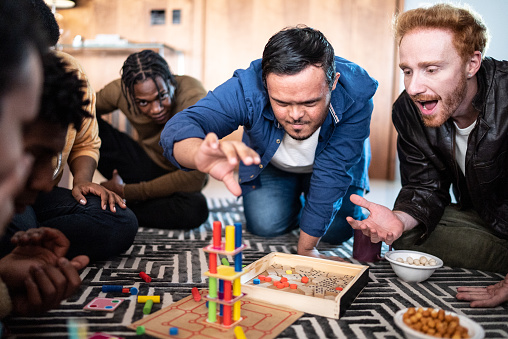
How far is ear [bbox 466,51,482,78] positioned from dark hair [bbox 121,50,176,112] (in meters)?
1.38

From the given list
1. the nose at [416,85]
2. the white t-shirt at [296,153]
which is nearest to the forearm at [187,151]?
the white t-shirt at [296,153]

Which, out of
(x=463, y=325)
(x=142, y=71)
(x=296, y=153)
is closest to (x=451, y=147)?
(x=296, y=153)

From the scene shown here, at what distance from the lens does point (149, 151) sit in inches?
98.9

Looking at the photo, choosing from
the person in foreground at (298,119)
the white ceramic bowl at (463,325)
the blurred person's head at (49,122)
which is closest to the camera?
the blurred person's head at (49,122)

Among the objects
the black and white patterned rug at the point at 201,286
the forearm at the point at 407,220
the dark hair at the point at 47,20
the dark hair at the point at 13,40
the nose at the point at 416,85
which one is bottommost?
the black and white patterned rug at the point at 201,286

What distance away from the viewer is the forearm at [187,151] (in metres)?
1.20

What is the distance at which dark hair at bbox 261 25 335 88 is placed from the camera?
4.83 feet

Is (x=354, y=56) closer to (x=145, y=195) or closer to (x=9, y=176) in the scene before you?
(x=145, y=195)

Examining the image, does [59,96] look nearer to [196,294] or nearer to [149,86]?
[196,294]

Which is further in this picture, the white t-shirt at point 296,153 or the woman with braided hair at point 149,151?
the woman with braided hair at point 149,151

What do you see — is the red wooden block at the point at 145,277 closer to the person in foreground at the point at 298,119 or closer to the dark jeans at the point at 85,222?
the dark jeans at the point at 85,222

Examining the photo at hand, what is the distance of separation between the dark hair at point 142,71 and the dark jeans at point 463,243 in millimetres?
1384

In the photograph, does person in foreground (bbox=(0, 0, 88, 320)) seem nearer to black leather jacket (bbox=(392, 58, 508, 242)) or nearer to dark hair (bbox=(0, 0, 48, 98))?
dark hair (bbox=(0, 0, 48, 98))

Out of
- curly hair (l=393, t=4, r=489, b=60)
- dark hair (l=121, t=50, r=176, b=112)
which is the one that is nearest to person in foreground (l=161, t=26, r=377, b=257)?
curly hair (l=393, t=4, r=489, b=60)
